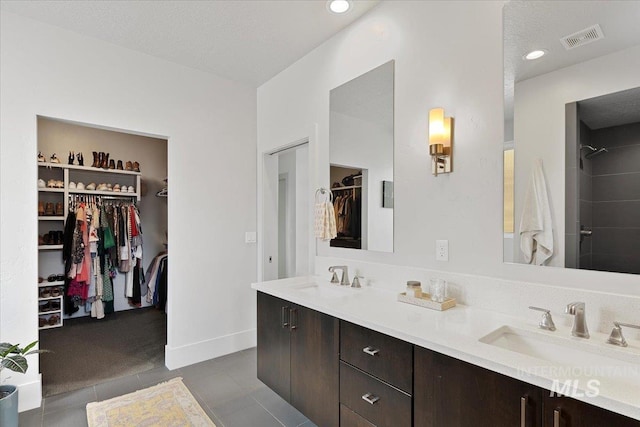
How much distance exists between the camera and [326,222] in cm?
257

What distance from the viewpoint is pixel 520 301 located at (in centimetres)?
156

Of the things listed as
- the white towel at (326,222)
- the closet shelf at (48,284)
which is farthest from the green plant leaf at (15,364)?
the closet shelf at (48,284)

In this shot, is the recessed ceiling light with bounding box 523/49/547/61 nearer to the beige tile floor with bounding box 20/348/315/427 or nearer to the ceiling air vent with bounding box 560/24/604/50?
the ceiling air vent with bounding box 560/24/604/50

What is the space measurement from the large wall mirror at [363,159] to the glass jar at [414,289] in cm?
37

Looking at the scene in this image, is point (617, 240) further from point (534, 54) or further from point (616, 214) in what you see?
point (534, 54)

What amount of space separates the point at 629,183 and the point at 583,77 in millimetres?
508

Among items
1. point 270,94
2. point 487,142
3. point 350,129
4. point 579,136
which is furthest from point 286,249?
point 579,136

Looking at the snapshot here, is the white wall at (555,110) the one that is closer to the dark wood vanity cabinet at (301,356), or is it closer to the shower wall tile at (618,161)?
the shower wall tile at (618,161)

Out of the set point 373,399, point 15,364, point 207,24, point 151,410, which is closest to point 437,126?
point 373,399

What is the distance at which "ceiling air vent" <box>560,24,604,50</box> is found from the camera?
1.41m

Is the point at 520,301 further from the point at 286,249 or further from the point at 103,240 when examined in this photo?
the point at 103,240

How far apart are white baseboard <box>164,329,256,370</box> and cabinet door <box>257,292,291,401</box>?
3.62 ft

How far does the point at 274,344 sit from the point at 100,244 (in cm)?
350

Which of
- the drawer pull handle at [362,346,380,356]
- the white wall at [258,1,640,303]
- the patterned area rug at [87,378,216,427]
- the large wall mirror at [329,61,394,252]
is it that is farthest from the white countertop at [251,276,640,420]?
the patterned area rug at [87,378,216,427]
